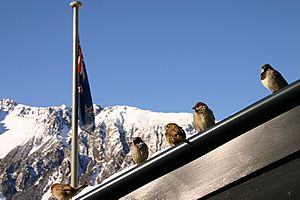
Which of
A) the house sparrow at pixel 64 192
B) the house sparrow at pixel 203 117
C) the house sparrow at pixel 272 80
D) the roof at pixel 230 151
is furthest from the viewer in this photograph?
the house sparrow at pixel 64 192

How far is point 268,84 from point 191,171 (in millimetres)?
3328

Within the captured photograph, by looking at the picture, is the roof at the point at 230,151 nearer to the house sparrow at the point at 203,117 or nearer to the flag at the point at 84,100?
the house sparrow at the point at 203,117

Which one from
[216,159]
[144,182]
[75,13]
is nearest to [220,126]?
[216,159]

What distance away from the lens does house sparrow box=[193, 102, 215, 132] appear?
22.0 feet

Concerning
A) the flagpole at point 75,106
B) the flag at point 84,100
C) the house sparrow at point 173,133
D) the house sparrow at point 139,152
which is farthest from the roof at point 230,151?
the flag at point 84,100

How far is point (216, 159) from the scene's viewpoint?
292cm

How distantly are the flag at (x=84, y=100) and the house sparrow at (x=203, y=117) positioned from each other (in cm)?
569

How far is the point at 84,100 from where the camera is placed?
41.8 feet

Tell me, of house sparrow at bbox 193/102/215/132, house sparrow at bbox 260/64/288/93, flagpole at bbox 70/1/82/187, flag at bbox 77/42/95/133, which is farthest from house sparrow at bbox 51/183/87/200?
house sparrow at bbox 260/64/288/93

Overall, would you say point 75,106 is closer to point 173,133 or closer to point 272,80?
point 173,133

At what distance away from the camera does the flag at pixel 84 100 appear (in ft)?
41.2

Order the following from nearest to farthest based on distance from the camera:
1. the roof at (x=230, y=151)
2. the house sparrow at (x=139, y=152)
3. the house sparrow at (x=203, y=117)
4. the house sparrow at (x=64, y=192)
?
the roof at (x=230, y=151) < the house sparrow at (x=139, y=152) < the house sparrow at (x=203, y=117) < the house sparrow at (x=64, y=192)

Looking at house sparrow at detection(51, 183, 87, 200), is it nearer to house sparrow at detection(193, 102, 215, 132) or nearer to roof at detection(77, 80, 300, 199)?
house sparrow at detection(193, 102, 215, 132)

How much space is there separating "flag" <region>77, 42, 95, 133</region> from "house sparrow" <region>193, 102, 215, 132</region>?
18.7 ft
